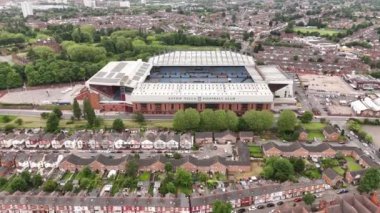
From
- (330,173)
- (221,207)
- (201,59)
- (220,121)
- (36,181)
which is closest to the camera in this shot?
(221,207)

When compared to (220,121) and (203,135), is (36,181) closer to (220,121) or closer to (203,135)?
(203,135)

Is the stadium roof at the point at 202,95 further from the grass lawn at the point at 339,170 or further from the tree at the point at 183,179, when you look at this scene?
the tree at the point at 183,179

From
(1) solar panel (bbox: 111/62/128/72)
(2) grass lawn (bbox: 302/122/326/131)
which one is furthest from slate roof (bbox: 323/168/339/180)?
(1) solar panel (bbox: 111/62/128/72)

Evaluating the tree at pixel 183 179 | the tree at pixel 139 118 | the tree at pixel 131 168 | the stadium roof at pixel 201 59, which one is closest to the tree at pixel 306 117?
the tree at pixel 183 179

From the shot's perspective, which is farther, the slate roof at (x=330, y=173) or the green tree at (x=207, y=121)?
the green tree at (x=207, y=121)

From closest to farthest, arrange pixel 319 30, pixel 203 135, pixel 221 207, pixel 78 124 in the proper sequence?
pixel 221 207 → pixel 203 135 → pixel 78 124 → pixel 319 30

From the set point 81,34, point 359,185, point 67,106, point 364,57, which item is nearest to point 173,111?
point 67,106

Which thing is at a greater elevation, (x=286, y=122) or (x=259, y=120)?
(x=259, y=120)

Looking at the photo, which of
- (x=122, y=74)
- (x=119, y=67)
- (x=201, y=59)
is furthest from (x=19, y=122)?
(x=201, y=59)
